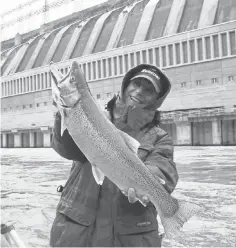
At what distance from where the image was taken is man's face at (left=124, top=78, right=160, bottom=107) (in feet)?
8.46

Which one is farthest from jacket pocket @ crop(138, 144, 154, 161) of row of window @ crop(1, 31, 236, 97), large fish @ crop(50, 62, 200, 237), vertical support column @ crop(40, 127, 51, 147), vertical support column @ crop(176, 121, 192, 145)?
vertical support column @ crop(40, 127, 51, 147)

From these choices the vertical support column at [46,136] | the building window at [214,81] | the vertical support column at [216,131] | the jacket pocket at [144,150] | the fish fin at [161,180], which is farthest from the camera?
the vertical support column at [46,136]

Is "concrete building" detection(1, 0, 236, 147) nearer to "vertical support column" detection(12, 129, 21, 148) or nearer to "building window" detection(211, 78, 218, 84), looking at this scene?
"building window" detection(211, 78, 218, 84)

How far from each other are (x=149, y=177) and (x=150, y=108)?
1.87 feet

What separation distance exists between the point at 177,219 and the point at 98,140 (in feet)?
2.51

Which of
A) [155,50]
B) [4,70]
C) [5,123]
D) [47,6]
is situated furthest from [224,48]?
[47,6]

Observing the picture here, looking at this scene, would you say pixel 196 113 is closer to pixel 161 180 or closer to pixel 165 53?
pixel 165 53

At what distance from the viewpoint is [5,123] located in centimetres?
5644

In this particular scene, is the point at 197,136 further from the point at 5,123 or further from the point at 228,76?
the point at 5,123

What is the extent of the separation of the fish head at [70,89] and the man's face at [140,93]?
534 mm

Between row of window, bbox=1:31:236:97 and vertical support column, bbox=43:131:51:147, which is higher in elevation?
row of window, bbox=1:31:236:97

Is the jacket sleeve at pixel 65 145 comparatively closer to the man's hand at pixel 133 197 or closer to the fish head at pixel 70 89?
the fish head at pixel 70 89

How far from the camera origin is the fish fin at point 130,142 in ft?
7.20

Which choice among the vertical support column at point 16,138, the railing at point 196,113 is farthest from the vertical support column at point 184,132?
the vertical support column at point 16,138
